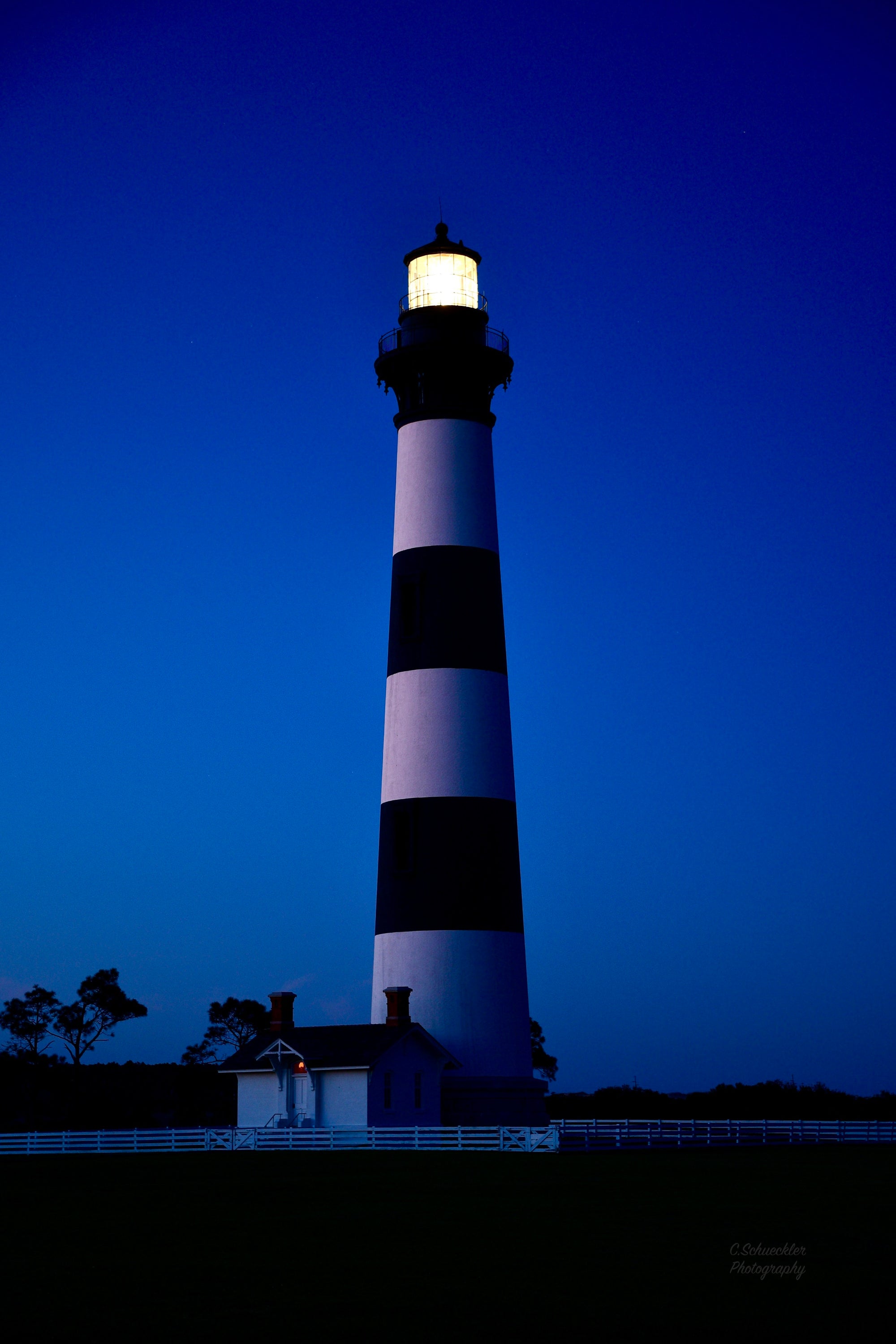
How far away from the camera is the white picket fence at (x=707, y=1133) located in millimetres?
39250

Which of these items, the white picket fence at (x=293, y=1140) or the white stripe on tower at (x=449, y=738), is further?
the white stripe on tower at (x=449, y=738)

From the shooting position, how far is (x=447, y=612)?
39.3 m

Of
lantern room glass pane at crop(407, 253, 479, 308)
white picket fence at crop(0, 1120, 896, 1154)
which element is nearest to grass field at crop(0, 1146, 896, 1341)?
white picket fence at crop(0, 1120, 896, 1154)

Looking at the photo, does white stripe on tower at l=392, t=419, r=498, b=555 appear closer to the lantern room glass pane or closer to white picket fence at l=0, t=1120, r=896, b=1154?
the lantern room glass pane

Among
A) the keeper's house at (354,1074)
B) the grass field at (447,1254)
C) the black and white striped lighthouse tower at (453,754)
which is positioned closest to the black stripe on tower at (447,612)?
the black and white striped lighthouse tower at (453,754)

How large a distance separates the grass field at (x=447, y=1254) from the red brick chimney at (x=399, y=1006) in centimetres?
955

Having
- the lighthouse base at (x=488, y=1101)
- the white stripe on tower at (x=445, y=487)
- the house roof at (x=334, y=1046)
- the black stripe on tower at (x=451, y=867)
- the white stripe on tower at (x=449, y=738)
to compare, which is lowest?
the lighthouse base at (x=488, y=1101)

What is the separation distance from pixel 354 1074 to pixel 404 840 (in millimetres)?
5879

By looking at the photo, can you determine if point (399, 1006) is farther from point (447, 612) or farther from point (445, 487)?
point (445, 487)

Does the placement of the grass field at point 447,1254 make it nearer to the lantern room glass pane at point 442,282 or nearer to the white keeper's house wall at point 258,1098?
the white keeper's house wall at point 258,1098

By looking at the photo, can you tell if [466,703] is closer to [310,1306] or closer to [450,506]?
[450,506]

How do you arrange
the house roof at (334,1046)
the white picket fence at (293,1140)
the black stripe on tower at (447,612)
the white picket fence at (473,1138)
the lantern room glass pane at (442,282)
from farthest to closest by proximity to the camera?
the lantern room glass pane at (442,282) < the black stripe on tower at (447,612) < the house roof at (334,1046) < the white picket fence at (473,1138) < the white picket fence at (293,1140)

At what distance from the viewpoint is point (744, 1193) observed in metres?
23.3

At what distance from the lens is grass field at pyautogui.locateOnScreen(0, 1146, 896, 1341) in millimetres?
12375
